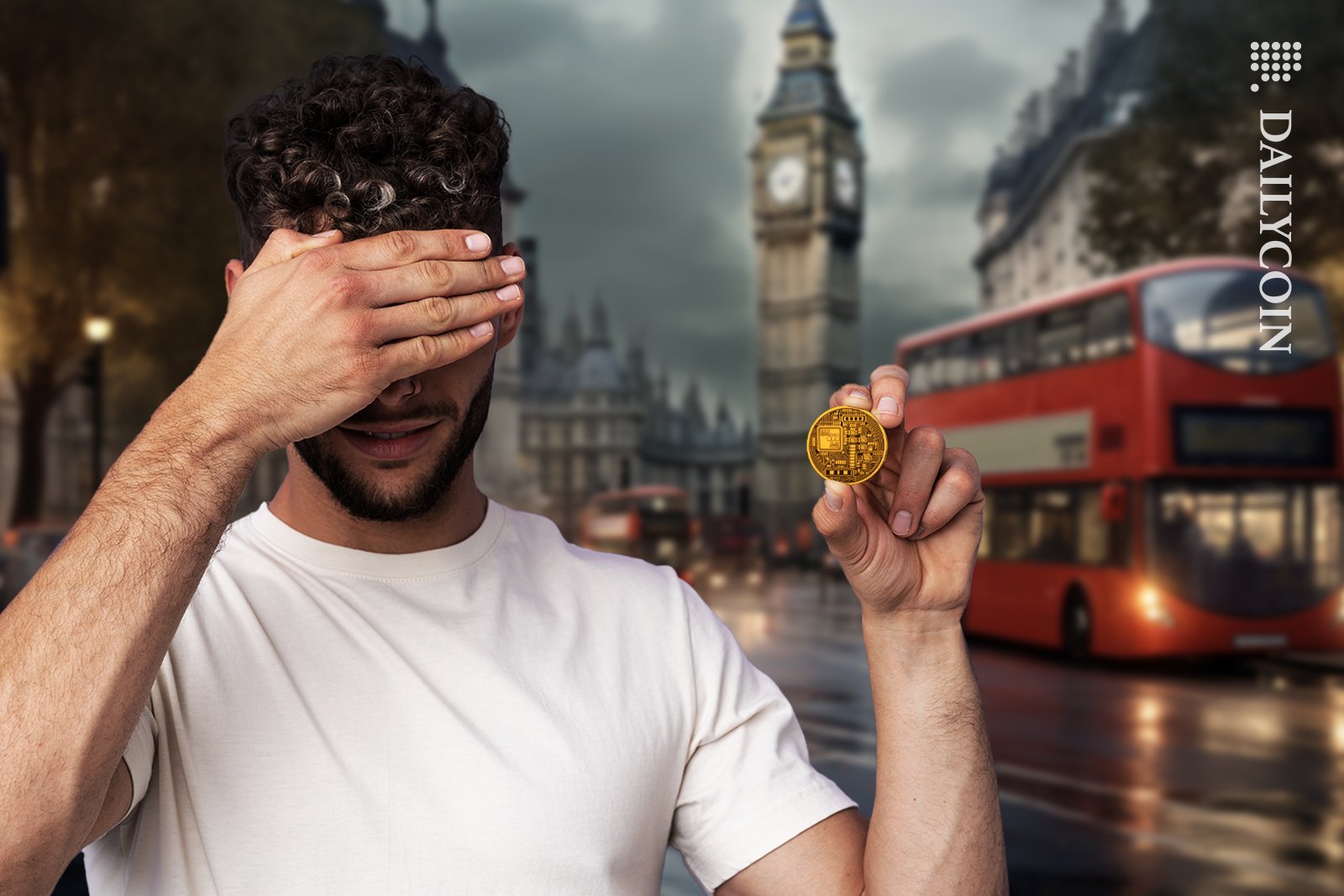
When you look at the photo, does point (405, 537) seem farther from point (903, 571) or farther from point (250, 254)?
point (903, 571)

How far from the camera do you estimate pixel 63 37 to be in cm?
2219

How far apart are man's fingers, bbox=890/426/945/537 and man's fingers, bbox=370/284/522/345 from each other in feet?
1.66

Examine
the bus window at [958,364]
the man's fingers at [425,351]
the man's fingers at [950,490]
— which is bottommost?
the man's fingers at [950,490]

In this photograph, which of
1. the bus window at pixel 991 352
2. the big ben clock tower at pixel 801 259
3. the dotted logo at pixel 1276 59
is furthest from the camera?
the big ben clock tower at pixel 801 259

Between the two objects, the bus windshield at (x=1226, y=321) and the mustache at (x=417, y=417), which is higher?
the bus windshield at (x=1226, y=321)

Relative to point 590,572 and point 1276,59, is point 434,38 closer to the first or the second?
point 1276,59

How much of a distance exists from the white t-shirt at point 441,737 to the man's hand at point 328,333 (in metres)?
0.36

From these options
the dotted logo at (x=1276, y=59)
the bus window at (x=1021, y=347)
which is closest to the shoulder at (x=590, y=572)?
the bus window at (x=1021, y=347)

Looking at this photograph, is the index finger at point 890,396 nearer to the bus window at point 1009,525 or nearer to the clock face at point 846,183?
the bus window at point 1009,525

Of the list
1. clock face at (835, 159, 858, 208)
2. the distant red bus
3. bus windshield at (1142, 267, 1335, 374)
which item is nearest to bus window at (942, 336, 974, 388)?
bus windshield at (1142, 267, 1335, 374)

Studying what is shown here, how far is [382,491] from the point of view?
71.8 inches

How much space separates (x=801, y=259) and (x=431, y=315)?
354 ft

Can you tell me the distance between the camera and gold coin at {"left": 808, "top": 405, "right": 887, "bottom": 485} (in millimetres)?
1710

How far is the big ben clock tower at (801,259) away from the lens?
105 metres
